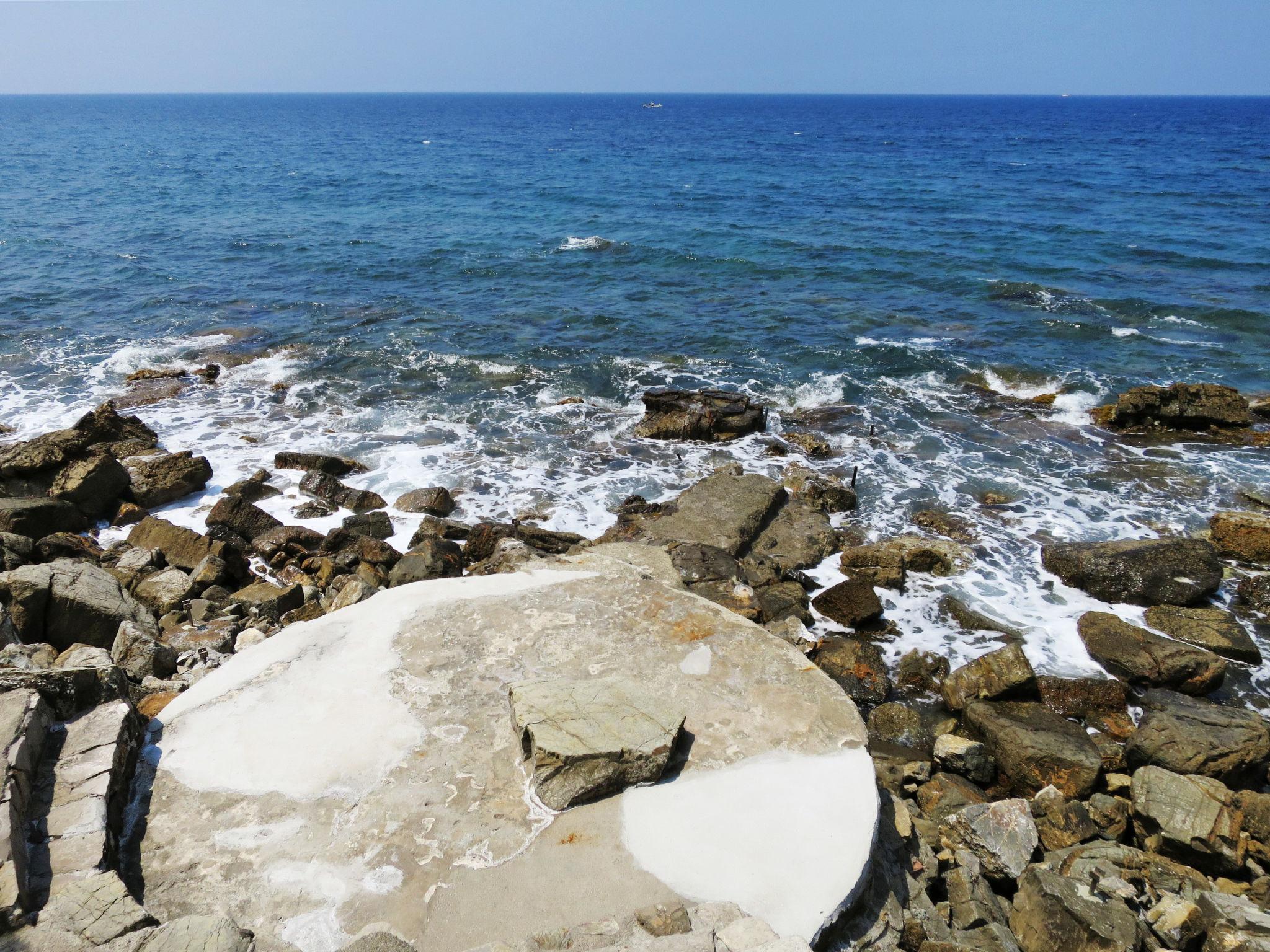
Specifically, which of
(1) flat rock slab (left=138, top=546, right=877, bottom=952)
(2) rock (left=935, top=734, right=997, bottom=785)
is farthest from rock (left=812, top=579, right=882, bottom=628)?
(1) flat rock slab (left=138, top=546, right=877, bottom=952)

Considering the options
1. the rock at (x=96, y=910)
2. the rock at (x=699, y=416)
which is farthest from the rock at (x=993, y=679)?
the rock at (x=699, y=416)

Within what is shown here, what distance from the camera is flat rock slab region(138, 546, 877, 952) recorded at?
5086 millimetres

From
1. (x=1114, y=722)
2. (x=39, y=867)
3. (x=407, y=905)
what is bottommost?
(x=1114, y=722)

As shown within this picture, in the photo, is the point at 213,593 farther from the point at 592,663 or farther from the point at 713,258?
the point at 713,258

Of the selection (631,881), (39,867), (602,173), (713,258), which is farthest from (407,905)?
(602,173)

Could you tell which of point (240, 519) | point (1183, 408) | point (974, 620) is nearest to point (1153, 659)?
point (974, 620)

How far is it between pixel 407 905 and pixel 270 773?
1.64 metres

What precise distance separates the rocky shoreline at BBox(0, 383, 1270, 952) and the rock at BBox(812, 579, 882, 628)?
1.3 inches

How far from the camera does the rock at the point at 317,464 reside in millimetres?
14250

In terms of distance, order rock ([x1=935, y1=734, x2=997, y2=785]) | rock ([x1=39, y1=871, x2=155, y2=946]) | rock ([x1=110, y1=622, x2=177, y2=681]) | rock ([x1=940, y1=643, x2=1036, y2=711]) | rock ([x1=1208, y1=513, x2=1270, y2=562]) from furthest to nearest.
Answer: rock ([x1=1208, y1=513, x2=1270, y2=562]) → rock ([x1=940, y1=643, x2=1036, y2=711]) → rock ([x1=110, y1=622, x2=177, y2=681]) → rock ([x1=935, y1=734, x2=997, y2=785]) → rock ([x1=39, y1=871, x2=155, y2=946])

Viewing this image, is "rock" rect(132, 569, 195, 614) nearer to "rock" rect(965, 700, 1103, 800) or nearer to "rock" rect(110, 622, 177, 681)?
"rock" rect(110, 622, 177, 681)

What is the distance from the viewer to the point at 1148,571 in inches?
425

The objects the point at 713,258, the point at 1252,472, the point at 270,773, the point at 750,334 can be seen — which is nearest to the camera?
the point at 270,773

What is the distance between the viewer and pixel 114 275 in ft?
88.6
